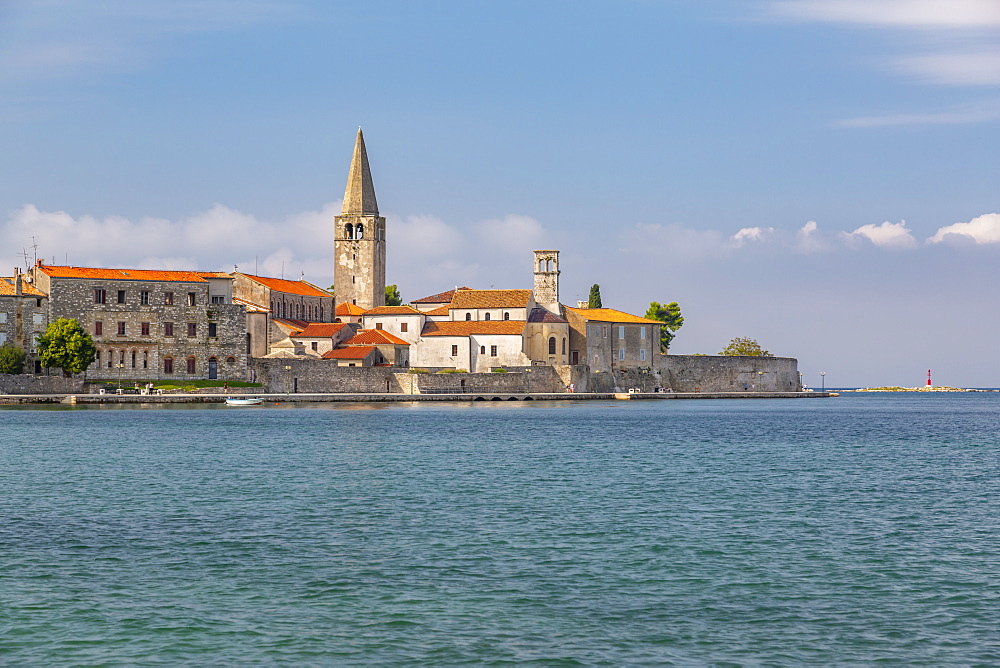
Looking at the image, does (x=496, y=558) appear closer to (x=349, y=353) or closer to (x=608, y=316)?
(x=349, y=353)

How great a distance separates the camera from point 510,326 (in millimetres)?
88125

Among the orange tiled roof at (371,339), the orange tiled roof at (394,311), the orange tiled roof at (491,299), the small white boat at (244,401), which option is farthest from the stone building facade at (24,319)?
the orange tiled roof at (491,299)

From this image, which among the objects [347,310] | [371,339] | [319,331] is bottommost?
[371,339]

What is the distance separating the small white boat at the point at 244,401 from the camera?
73.5 metres

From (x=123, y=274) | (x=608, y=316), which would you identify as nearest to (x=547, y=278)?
(x=608, y=316)

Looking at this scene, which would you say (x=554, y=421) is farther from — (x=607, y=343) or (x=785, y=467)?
(x=607, y=343)

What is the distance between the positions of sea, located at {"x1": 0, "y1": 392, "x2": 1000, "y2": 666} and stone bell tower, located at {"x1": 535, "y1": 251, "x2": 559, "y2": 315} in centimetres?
5853

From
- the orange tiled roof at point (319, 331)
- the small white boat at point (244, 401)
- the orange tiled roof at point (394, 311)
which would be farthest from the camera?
the orange tiled roof at point (394, 311)

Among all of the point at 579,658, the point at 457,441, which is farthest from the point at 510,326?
the point at 579,658

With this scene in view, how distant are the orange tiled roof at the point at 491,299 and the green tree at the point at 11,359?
32.9m

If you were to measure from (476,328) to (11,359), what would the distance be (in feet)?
108

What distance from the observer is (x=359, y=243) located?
337ft

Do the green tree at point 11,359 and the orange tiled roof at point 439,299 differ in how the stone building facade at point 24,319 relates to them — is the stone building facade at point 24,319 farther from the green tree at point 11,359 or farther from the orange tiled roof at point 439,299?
the orange tiled roof at point 439,299

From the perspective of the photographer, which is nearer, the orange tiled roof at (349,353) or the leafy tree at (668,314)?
the orange tiled roof at (349,353)
